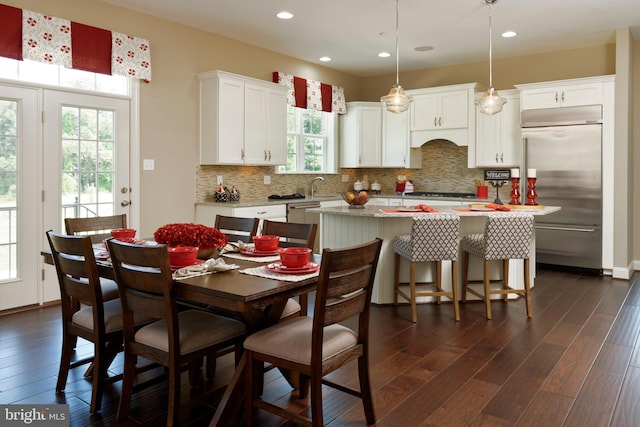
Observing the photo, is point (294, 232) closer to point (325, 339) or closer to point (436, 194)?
point (325, 339)

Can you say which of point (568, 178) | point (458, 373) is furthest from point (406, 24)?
point (458, 373)

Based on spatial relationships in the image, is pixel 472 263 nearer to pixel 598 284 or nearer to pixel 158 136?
pixel 598 284

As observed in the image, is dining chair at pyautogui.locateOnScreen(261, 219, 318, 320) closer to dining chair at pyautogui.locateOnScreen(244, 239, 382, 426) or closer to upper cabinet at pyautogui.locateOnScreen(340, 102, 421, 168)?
dining chair at pyautogui.locateOnScreen(244, 239, 382, 426)

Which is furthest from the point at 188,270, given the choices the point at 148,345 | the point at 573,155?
the point at 573,155

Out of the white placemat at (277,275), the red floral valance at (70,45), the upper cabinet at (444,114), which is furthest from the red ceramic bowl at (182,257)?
the upper cabinet at (444,114)

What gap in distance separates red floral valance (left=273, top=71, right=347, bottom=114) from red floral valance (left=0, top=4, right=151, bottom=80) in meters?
2.05

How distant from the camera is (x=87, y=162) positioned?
4559mm

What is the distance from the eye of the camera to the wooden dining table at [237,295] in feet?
6.18

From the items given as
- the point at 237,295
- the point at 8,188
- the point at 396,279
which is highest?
the point at 8,188

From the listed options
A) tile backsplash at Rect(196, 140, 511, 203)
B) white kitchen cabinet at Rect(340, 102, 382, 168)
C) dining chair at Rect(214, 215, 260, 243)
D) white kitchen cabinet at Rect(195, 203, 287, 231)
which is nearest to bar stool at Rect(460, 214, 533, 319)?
dining chair at Rect(214, 215, 260, 243)

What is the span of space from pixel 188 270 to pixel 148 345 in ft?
1.21

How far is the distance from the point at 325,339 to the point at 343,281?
11.8 inches

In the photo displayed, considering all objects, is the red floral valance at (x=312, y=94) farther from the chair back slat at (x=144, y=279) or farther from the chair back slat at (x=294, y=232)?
the chair back slat at (x=144, y=279)

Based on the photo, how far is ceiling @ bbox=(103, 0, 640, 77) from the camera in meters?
4.70
